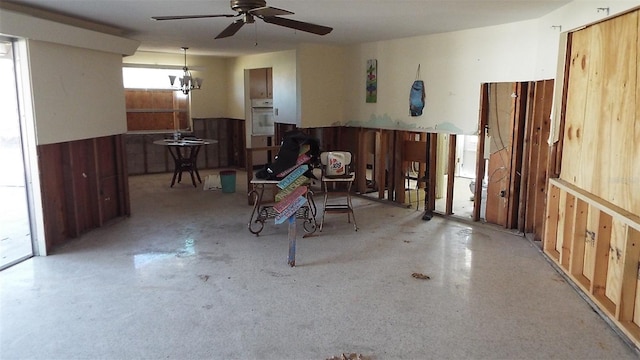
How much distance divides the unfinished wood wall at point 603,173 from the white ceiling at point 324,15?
775mm

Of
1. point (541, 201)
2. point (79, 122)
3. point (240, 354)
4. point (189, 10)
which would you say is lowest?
point (240, 354)

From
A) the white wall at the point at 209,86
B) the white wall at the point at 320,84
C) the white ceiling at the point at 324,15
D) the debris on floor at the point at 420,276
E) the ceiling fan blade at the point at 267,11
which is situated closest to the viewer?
the ceiling fan blade at the point at 267,11

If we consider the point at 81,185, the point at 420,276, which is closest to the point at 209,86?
the point at 81,185

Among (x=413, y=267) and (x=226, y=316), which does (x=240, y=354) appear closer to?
(x=226, y=316)

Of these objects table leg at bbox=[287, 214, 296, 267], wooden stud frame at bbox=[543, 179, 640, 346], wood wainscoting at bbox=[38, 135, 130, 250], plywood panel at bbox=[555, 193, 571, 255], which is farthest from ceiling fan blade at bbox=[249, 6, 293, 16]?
plywood panel at bbox=[555, 193, 571, 255]

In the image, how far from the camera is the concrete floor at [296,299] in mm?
2768

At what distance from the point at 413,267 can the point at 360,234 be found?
1116 millimetres

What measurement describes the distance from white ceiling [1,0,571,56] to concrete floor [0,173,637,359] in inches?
89.7

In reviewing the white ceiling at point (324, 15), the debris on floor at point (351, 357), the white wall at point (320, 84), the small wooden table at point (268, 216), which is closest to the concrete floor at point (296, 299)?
the debris on floor at point (351, 357)

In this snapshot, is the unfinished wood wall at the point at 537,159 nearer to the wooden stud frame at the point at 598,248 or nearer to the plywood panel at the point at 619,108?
the wooden stud frame at the point at 598,248

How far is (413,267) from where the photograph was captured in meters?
4.09

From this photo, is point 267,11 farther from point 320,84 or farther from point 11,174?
point 11,174

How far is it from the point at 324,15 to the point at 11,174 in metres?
5.13

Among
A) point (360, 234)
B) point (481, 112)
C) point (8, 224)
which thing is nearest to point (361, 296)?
point (360, 234)
